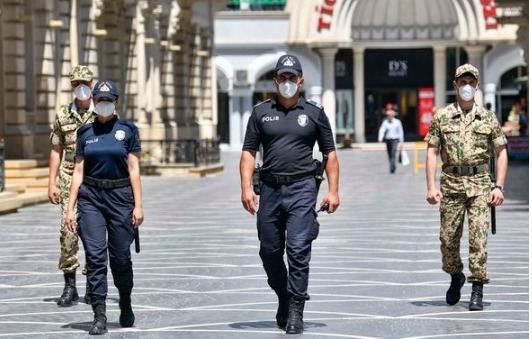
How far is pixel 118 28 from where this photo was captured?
4244 cm

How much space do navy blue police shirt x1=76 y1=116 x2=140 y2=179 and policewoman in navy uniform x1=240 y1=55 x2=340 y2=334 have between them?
Answer: 898mm

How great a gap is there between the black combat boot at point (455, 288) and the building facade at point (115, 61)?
20178 millimetres

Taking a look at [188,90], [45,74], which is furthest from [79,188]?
[188,90]

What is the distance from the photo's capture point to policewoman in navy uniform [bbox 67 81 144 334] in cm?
1198

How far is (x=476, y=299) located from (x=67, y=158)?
370 centimetres

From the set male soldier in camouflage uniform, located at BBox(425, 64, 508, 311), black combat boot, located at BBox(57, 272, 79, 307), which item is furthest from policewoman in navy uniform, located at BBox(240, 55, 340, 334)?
black combat boot, located at BBox(57, 272, 79, 307)

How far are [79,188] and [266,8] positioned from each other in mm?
61751

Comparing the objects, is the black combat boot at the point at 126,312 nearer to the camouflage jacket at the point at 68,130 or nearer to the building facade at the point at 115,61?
the camouflage jacket at the point at 68,130

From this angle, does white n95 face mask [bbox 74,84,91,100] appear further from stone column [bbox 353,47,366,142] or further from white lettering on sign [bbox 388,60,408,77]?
white lettering on sign [bbox 388,60,408,77]

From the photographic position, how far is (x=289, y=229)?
38.4ft

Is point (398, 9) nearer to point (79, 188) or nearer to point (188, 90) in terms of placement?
point (188, 90)

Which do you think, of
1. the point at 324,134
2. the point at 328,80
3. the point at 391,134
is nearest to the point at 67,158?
the point at 324,134

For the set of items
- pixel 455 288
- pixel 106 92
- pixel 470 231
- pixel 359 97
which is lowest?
pixel 455 288

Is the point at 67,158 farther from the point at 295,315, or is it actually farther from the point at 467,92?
the point at 467,92
